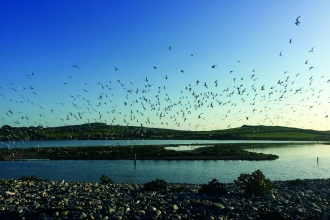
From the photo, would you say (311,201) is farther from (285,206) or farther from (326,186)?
(326,186)

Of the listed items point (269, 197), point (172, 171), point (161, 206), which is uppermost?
point (161, 206)

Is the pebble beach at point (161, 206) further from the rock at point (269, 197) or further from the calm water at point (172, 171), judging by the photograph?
the calm water at point (172, 171)

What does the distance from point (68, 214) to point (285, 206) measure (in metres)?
11.3

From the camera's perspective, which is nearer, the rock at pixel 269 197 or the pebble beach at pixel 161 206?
the pebble beach at pixel 161 206

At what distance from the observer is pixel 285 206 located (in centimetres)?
1748

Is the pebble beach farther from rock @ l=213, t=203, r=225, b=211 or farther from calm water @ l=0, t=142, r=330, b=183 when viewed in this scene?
calm water @ l=0, t=142, r=330, b=183

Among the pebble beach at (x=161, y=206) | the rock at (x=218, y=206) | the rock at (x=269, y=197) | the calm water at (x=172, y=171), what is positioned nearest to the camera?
the pebble beach at (x=161, y=206)

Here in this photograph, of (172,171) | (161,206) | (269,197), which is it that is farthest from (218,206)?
(172,171)

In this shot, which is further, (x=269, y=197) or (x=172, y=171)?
(x=172, y=171)

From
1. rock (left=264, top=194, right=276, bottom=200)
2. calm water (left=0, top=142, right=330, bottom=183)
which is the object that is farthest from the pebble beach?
calm water (left=0, top=142, right=330, bottom=183)

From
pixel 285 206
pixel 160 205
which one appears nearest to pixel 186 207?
pixel 160 205

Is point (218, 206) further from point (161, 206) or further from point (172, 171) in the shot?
point (172, 171)

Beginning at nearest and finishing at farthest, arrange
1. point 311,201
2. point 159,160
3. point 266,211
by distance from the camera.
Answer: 1. point 266,211
2. point 311,201
3. point 159,160

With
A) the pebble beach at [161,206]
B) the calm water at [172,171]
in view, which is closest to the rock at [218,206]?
the pebble beach at [161,206]
